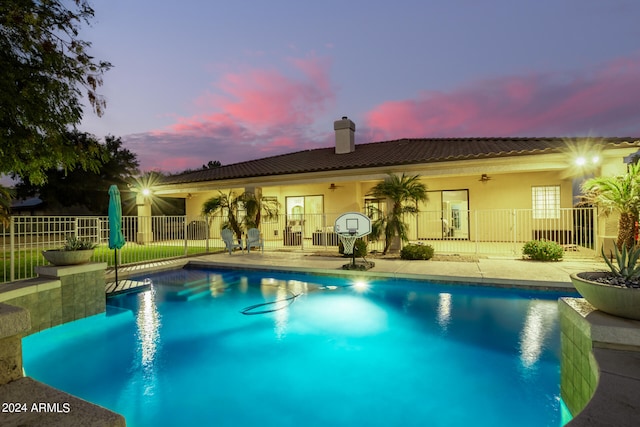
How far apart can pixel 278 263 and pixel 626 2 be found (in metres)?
16.7

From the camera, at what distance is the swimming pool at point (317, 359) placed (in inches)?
Result: 137

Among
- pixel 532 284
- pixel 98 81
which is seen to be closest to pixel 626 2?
pixel 532 284

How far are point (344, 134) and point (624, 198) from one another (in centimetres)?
1226

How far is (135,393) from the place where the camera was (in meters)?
3.84

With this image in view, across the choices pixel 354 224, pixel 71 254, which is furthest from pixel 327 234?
pixel 71 254

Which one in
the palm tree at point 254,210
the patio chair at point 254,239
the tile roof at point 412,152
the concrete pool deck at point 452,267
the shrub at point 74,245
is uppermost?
the tile roof at point 412,152

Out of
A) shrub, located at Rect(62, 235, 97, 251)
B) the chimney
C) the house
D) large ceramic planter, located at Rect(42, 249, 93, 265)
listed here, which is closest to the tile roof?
the house

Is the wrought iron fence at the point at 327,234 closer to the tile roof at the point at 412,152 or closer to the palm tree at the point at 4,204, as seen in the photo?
the palm tree at the point at 4,204

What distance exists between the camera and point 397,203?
39.4 ft

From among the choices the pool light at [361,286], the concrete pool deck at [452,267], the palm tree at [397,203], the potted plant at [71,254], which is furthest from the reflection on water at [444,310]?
the potted plant at [71,254]

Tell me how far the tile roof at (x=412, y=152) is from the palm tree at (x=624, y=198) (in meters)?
1.09

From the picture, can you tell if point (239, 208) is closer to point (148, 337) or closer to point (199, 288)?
point (199, 288)

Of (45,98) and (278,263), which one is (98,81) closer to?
(45,98)

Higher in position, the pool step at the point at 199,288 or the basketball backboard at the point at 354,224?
the basketball backboard at the point at 354,224
